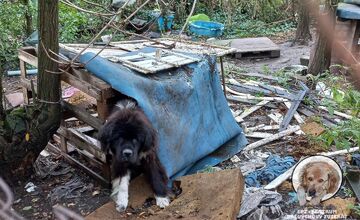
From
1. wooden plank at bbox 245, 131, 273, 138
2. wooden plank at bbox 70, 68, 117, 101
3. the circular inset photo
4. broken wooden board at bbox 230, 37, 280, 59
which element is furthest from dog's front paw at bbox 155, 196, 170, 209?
broken wooden board at bbox 230, 37, 280, 59

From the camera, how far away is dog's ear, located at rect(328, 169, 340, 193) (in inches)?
189

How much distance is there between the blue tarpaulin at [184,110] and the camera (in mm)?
4996

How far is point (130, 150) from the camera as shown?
4.36 m

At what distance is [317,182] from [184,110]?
172cm

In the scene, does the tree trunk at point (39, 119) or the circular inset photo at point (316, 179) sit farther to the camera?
the tree trunk at point (39, 119)

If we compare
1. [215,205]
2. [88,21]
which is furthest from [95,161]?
[88,21]

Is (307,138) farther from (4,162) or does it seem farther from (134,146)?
(4,162)

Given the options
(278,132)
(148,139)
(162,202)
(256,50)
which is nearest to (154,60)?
(148,139)

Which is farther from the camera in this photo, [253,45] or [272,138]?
[253,45]

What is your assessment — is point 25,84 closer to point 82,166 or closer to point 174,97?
point 82,166

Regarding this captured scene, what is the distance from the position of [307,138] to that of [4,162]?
398 cm

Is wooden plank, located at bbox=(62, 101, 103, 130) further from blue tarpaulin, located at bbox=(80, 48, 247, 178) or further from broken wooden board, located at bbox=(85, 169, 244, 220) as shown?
broken wooden board, located at bbox=(85, 169, 244, 220)

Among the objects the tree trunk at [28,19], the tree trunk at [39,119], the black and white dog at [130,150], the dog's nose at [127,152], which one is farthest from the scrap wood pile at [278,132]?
the tree trunk at [28,19]

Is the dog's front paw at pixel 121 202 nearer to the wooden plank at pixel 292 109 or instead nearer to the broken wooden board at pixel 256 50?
the wooden plank at pixel 292 109
